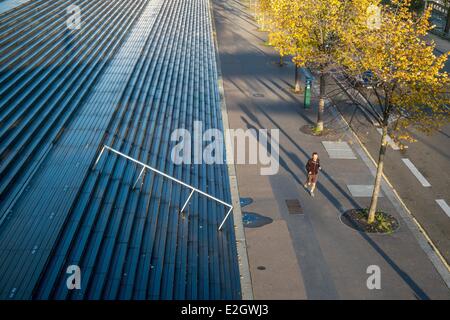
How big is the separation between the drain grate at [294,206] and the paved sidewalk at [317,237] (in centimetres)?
18

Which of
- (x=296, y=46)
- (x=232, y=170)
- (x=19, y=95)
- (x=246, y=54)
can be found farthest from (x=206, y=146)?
(x=246, y=54)

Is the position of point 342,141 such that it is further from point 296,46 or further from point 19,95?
point 19,95

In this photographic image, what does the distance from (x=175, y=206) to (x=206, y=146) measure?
4.32 meters

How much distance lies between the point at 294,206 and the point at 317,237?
73.9 inches

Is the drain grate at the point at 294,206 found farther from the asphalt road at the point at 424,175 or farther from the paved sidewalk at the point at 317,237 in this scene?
the asphalt road at the point at 424,175

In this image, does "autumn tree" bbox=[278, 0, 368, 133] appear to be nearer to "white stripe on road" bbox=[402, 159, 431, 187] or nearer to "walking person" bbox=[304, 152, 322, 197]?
"white stripe on road" bbox=[402, 159, 431, 187]

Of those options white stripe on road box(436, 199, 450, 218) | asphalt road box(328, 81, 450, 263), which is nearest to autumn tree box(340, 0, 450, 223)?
asphalt road box(328, 81, 450, 263)

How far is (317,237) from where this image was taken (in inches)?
575

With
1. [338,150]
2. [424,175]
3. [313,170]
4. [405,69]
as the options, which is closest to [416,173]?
[424,175]

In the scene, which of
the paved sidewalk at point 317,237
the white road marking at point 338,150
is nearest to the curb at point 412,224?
the paved sidewalk at point 317,237

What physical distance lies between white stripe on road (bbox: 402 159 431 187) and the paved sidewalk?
5.26 feet

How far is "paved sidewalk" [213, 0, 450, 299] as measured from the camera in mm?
12547

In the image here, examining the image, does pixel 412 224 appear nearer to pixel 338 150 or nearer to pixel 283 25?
pixel 338 150

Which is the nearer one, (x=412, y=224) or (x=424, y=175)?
(x=412, y=224)
